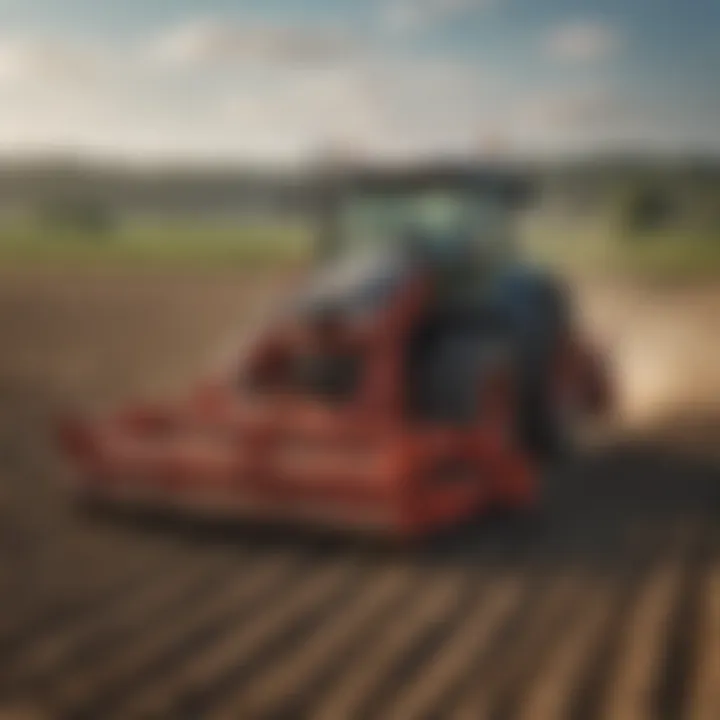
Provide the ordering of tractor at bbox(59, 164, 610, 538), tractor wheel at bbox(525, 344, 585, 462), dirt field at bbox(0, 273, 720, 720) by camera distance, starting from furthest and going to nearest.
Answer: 1. tractor wheel at bbox(525, 344, 585, 462)
2. tractor at bbox(59, 164, 610, 538)
3. dirt field at bbox(0, 273, 720, 720)

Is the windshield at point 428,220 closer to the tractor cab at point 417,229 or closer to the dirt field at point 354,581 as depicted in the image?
the tractor cab at point 417,229

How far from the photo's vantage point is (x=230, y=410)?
2.03 m

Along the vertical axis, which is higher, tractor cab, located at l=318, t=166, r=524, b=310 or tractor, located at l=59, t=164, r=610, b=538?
tractor cab, located at l=318, t=166, r=524, b=310

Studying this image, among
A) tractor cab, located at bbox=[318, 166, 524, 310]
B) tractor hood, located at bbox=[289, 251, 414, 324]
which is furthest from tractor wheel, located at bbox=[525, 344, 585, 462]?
tractor hood, located at bbox=[289, 251, 414, 324]

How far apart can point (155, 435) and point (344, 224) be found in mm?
500

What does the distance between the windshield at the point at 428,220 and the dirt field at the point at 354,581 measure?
210mm

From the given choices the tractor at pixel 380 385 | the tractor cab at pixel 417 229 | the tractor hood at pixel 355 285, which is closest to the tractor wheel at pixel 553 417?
the tractor at pixel 380 385

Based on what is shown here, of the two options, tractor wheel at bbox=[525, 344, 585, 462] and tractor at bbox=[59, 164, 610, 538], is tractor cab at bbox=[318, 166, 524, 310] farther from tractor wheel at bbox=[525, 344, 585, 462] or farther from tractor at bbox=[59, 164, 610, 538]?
tractor wheel at bbox=[525, 344, 585, 462]

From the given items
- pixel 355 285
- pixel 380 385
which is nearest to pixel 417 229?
pixel 355 285

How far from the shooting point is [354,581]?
1.71 metres

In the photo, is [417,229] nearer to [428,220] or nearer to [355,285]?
[428,220]

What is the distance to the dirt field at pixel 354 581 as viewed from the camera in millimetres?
1379

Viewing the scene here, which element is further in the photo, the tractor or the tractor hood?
the tractor hood

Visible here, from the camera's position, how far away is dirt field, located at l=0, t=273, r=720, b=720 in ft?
4.52
